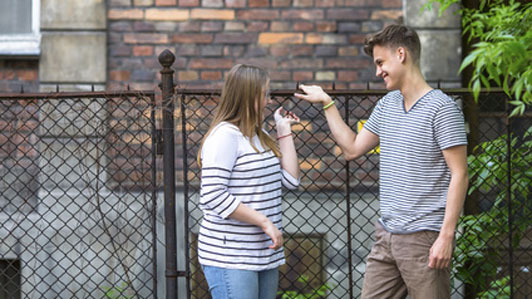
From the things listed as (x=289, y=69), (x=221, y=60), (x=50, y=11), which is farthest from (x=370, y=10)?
(x=50, y=11)

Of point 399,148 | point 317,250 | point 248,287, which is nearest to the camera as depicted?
point 248,287

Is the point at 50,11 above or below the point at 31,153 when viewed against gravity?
above

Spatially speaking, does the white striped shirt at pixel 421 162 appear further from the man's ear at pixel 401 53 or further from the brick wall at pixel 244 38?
the brick wall at pixel 244 38

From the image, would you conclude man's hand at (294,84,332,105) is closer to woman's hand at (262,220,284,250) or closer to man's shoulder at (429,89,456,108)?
man's shoulder at (429,89,456,108)

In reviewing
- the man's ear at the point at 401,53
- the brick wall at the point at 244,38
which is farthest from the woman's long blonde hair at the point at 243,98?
the brick wall at the point at 244,38

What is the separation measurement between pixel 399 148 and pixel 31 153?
3.34 m

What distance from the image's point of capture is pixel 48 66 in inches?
201

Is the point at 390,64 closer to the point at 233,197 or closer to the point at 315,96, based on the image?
the point at 315,96

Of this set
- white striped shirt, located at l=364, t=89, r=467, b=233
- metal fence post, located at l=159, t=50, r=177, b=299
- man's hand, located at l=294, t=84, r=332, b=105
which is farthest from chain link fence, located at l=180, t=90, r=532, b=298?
white striped shirt, located at l=364, t=89, r=467, b=233

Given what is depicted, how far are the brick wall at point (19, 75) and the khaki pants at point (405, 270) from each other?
11.1ft

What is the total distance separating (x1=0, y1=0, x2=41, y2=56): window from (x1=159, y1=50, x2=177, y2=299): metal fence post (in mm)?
2148

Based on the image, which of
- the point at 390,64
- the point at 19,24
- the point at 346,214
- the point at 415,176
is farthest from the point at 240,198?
the point at 19,24

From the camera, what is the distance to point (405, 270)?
2744 millimetres

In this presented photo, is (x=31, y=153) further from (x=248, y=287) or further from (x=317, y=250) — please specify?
(x=248, y=287)
